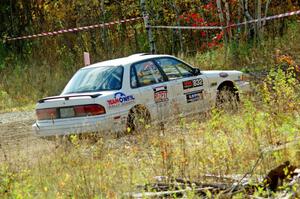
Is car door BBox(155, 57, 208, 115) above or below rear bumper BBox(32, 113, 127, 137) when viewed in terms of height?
above

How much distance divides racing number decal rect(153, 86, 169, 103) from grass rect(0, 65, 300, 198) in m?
2.51

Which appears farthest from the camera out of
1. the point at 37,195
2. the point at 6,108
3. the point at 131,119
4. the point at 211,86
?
the point at 6,108

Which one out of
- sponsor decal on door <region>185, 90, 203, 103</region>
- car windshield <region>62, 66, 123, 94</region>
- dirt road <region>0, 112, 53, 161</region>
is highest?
car windshield <region>62, 66, 123, 94</region>

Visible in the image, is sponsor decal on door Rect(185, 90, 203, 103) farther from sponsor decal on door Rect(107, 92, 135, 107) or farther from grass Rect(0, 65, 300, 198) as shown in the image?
grass Rect(0, 65, 300, 198)

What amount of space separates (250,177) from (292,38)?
48.4 feet

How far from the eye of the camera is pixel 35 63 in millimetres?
24500

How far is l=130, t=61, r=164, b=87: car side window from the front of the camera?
37.2 feet

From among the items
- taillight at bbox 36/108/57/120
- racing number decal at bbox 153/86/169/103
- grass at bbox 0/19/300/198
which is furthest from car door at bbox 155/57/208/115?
taillight at bbox 36/108/57/120

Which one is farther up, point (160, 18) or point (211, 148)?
point (160, 18)

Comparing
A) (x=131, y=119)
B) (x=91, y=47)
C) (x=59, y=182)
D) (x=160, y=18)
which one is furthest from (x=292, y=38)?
(x=59, y=182)

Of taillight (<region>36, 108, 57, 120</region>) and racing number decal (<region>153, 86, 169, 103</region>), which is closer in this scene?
taillight (<region>36, 108, 57, 120</region>)

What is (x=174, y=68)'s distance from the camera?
1208 cm

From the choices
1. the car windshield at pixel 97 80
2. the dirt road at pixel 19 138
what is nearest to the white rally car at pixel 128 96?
the car windshield at pixel 97 80

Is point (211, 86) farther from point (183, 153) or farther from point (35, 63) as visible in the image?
point (35, 63)
